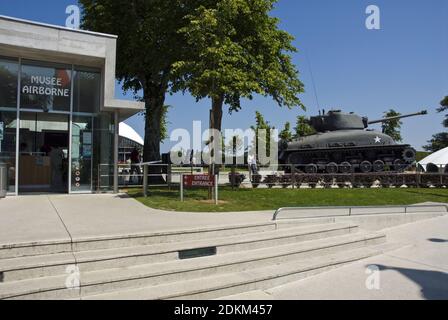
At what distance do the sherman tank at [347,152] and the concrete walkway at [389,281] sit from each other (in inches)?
741

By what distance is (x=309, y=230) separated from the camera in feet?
25.1

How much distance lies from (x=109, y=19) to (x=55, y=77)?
8.22m

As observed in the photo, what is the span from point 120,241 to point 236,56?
875 centimetres

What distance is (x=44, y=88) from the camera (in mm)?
13172

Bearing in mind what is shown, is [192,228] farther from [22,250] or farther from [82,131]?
[82,131]

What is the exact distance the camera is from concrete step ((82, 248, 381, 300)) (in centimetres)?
490

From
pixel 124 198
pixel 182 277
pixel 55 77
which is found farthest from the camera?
pixel 55 77

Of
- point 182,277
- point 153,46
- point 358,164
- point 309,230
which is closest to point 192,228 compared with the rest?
point 182,277

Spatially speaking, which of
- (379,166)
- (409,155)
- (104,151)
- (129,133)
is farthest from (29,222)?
(129,133)

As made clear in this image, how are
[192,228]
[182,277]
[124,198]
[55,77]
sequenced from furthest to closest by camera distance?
[55,77]
[124,198]
[192,228]
[182,277]

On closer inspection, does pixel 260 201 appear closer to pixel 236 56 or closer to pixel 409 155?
pixel 236 56

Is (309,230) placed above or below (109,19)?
below

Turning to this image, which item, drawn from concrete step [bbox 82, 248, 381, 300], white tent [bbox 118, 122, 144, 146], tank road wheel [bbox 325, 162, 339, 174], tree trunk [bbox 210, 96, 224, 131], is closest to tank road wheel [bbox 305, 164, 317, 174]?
tank road wheel [bbox 325, 162, 339, 174]

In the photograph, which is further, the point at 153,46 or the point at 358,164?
the point at 358,164
